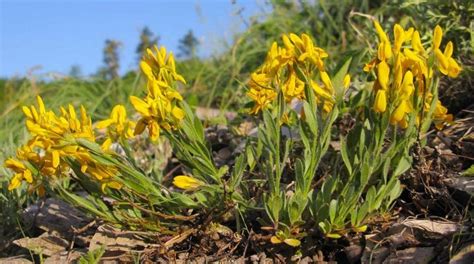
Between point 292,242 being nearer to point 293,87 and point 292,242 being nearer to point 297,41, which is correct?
point 293,87

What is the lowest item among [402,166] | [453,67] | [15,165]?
[402,166]

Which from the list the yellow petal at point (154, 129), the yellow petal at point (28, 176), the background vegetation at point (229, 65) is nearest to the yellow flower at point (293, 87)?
the yellow petal at point (154, 129)

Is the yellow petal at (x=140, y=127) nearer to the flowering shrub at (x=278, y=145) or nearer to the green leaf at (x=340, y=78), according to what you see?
the flowering shrub at (x=278, y=145)

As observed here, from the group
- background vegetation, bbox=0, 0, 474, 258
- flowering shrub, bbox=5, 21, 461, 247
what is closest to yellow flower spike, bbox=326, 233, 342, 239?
flowering shrub, bbox=5, 21, 461, 247

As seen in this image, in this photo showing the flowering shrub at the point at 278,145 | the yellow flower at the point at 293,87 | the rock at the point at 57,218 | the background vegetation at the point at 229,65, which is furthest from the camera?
the background vegetation at the point at 229,65

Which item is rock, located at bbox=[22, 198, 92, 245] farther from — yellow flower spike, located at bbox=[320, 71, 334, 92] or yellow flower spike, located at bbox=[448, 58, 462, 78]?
yellow flower spike, located at bbox=[448, 58, 462, 78]

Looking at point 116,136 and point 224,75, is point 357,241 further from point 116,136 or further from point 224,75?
point 224,75

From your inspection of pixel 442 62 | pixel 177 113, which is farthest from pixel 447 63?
pixel 177 113

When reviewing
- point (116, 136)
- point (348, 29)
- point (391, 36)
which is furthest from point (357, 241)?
point (348, 29)
